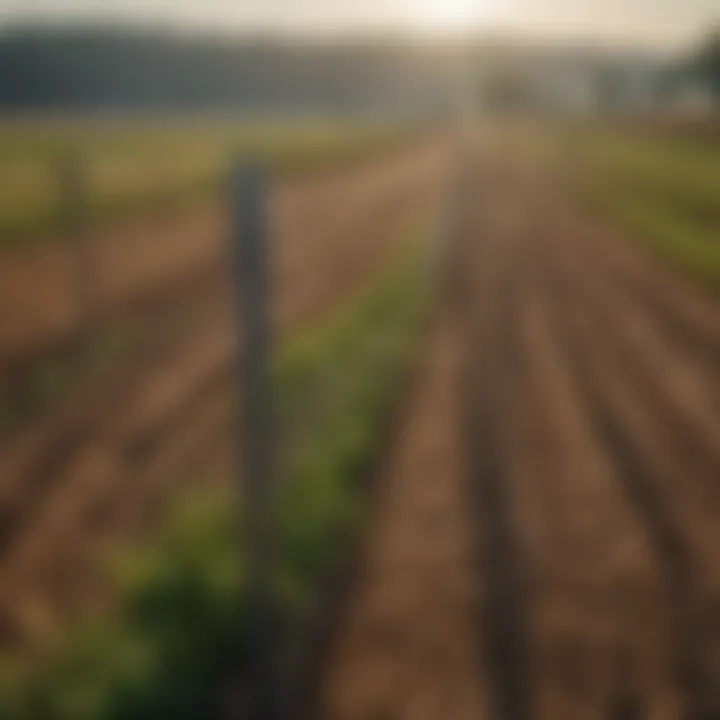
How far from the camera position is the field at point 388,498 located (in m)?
3.66

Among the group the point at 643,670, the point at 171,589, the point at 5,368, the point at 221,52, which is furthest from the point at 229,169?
the point at 5,368

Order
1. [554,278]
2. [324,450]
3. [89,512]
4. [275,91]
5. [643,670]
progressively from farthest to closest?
[554,278] < [275,91] < [324,450] < [89,512] < [643,670]

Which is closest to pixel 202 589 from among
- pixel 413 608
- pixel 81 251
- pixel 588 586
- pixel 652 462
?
pixel 413 608

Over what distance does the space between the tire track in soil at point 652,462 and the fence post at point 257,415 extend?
3.84 ft

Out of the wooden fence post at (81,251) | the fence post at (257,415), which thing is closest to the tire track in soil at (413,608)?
the fence post at (257,415)

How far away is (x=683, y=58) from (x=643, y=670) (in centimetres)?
174

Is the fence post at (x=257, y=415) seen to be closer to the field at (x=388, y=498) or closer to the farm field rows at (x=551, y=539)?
the field at (x=388, y=498)

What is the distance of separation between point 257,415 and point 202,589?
3.25 ft

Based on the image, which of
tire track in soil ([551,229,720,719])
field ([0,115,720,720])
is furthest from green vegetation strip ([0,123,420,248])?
tire track in soil ([551,229,720,719])

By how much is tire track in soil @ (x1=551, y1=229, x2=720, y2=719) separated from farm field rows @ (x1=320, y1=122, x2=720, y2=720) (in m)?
0.01

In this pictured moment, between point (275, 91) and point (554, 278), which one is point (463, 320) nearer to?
point (554, 278)

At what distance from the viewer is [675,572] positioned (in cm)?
Result: 465

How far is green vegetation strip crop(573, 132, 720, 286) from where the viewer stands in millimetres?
7703

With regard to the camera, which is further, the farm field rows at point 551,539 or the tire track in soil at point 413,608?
the farm field rows at point 551,539
